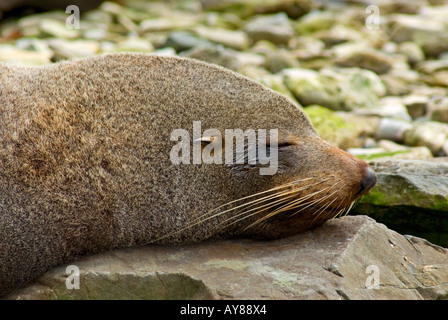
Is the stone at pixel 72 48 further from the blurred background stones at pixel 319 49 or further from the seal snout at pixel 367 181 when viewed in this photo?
the seal snout at pixel 367 181

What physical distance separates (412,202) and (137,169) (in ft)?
9.30

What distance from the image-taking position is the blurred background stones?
32.3 ft

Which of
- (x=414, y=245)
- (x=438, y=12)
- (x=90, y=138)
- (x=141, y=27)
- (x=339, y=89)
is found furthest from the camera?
(x=438, y=12)

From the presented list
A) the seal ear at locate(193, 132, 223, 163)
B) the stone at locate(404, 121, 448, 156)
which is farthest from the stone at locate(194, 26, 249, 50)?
the seal ear at locate(193, 132, 223, 163)

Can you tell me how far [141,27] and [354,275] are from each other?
47.2ft

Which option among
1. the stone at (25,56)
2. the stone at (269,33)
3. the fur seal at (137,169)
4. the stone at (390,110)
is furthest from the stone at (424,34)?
the fur seal at (137,169)

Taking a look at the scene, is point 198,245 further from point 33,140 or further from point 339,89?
point 339,89

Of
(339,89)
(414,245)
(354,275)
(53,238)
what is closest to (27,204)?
(53,238)

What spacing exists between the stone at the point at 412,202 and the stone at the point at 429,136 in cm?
340

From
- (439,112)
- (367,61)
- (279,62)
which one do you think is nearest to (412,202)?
(439,112)

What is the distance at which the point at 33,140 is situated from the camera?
463 centimetres

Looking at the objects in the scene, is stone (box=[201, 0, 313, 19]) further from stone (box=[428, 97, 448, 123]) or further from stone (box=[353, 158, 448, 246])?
stone (box=[353, 158, 448, 246])

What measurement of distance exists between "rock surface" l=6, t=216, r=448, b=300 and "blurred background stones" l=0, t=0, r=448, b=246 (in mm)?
1268
